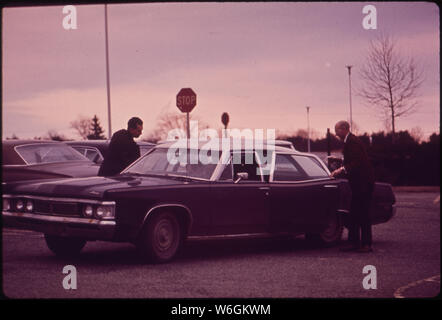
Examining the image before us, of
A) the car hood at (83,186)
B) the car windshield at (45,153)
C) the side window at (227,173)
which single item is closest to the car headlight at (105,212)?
the car hood at (83,186)

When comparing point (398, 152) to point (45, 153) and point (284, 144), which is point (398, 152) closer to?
point (284, 144)

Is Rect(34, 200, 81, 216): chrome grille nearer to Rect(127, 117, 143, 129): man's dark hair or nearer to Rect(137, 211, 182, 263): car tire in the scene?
Rect(137, 211, 182, 263): car tire

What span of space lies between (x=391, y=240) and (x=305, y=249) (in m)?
1.43

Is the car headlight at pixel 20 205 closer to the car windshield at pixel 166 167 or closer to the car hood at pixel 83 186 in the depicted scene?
the car hood at pixel 83 186

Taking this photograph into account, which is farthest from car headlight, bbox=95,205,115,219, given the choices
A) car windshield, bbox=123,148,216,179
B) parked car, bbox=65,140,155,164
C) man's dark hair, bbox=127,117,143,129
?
parked car, bbox=65,140,155,164

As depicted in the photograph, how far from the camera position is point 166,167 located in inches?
306

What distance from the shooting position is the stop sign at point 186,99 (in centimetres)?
595

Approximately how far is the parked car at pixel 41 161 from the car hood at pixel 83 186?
177cm

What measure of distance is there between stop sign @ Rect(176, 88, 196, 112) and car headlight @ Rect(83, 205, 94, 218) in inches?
52.5

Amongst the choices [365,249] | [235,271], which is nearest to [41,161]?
[235,271]
